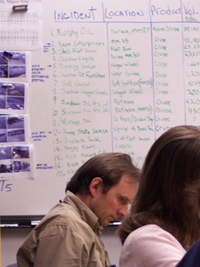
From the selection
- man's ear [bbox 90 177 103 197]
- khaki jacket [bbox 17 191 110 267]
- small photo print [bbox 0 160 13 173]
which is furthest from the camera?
small photo print [bbox 0 160 13 173]

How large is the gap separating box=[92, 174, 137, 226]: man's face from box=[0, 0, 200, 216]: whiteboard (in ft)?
1.87

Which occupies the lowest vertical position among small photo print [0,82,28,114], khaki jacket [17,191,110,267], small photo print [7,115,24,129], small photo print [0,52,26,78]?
khaki jacket [17,191,110,267]

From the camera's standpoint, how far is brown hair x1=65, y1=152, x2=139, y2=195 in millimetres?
1504

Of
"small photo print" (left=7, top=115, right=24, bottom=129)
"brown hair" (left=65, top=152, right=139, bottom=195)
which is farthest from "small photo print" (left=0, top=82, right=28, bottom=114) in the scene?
"brown hair" (left=65, top=152, right=139, bottom=195)

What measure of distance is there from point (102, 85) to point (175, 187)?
51.2 inches

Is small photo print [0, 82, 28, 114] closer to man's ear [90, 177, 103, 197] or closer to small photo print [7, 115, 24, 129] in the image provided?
small photo print [7, 115, 24, 129]

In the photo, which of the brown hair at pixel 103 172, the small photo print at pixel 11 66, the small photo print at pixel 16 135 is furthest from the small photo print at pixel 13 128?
the brown hair at pixel 103 172

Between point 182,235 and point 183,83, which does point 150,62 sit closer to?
point 183,83

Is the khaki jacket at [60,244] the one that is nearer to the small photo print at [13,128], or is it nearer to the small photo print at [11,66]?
the small photo print at [13,128]

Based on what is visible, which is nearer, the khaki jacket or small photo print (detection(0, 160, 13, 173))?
the khaki jacket

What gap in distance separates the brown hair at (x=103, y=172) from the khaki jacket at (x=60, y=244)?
0.21 m

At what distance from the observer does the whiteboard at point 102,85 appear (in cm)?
209

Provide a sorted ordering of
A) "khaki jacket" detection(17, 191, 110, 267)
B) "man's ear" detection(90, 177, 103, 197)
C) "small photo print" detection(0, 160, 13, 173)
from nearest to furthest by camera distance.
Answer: "khaki jacket" detection(17, 191, 110, 267) → "man's ear" detection(90, 177, 103, 197) → "small photo print" detection(0, 160, 13, 173)

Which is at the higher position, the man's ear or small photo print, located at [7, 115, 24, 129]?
small photo print, located at [7, 115, 24, 129]
